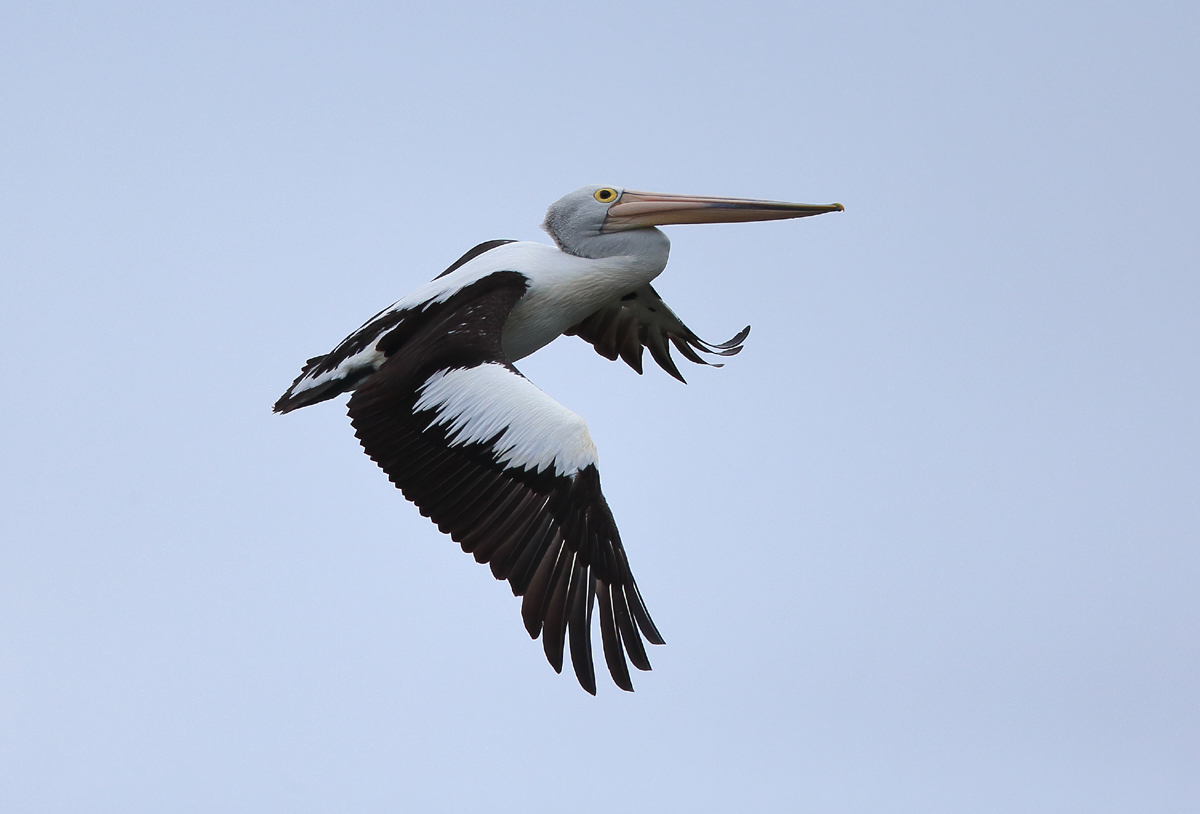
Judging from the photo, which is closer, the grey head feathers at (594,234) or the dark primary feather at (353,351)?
the dark primary feather at (353,351)

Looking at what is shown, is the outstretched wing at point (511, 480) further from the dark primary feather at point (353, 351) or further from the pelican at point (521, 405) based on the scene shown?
the dark primary feather at point (353, 351)

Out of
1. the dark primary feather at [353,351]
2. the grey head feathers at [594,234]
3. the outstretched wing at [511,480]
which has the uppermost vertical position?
the grey head feathers at [594,234]

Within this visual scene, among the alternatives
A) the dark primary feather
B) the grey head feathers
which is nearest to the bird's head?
the grey head feathers

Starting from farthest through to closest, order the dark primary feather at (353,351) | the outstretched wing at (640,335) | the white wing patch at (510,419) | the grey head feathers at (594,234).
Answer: the outstretched wing at (640,335) < the grey head feathers at (594,234) < the dark primary feather at (353,351) < the white wing patch at (510,419)

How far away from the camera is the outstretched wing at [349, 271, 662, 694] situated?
6695 millimetres

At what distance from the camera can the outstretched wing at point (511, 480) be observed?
264 inches

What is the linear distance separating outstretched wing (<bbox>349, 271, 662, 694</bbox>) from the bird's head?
1196mm

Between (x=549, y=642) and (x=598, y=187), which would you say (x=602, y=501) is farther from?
(x=598, y=187)

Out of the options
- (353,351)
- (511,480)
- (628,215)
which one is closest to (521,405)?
(511,480)

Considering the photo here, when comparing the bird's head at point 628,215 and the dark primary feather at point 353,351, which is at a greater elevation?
the bird's head at point 628,215

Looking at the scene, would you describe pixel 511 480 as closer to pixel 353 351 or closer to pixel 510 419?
pixel 510 419

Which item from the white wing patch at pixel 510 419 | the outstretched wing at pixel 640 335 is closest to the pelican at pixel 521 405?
the white wing patch at pixel 510 419

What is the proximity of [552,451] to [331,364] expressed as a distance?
1.82 m

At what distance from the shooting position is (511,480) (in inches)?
274
